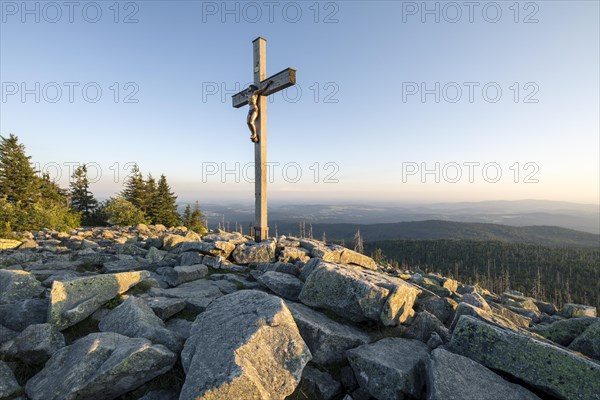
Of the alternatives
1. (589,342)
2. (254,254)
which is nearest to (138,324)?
(254,254)

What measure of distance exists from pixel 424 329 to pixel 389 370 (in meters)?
1.71

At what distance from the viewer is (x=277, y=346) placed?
4.01 meters

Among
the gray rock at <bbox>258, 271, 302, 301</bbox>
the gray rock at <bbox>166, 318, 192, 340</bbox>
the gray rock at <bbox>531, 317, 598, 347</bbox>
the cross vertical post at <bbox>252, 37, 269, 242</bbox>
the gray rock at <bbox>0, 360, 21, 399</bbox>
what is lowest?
the gray rock at <bbox>531, 317, 598, 347</bbox>

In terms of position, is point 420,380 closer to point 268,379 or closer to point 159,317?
point 268,379

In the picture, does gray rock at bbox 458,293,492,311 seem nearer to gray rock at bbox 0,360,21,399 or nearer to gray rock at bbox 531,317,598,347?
gray rock at bbox 531,317,598,347

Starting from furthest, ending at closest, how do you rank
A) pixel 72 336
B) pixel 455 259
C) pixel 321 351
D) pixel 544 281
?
pixel 455 259, pixel 544 281, pixel 72 336, pixel 321 351

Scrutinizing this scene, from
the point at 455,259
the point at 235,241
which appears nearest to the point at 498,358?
the point at 235,241

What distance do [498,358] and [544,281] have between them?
143 meters

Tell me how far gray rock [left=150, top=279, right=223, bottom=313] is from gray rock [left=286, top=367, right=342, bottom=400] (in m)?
2.79

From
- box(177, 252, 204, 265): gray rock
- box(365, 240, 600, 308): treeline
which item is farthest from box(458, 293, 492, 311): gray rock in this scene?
box(365, 240, 600, 308): treeline

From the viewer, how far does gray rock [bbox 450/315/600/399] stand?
3668 mm

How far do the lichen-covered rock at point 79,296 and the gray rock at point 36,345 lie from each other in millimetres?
340

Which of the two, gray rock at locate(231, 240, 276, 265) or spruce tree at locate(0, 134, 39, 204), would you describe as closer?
gray rock at locate(231, 240, 276, 265)

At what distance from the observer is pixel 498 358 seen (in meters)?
4.07
